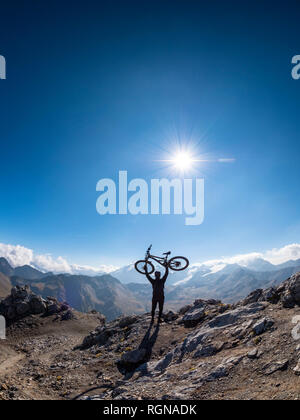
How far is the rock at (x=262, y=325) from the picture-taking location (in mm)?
11955

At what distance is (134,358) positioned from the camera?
15570 millimetres

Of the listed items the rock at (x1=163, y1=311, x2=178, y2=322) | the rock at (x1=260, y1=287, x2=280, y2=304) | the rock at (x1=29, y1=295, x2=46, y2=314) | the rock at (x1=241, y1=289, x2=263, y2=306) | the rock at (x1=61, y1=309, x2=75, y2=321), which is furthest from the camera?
the rock at (x1=29, y1=295, x2=46, y2=314)

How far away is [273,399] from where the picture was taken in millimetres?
6438

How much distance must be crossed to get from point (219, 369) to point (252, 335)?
3.69 metres

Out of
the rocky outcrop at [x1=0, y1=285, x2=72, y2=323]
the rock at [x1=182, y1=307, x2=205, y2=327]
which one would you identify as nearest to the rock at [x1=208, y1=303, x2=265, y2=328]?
the rock at [x1=182, y1=307, x2=205, y2=327]

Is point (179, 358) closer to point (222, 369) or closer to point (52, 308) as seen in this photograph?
point (222, 369)

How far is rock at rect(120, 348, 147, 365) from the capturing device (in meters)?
15.5

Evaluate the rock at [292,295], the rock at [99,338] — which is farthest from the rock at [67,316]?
the rock at [292,295]

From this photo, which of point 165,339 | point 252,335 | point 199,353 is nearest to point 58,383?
point 165,339

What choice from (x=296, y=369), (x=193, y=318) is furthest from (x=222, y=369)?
(x=193, y=318)

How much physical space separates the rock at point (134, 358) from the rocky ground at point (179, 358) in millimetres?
65

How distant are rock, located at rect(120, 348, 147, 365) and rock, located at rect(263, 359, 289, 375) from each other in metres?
10.2

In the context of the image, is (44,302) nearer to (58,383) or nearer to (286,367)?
(58,383)

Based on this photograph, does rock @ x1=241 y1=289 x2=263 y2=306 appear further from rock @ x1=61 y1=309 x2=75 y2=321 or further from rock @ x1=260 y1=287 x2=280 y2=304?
rock @ x1=61 y1=309 x2=75 y2=321
